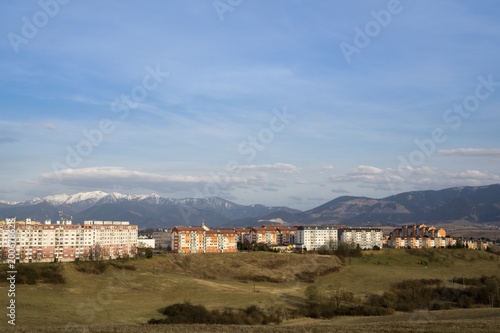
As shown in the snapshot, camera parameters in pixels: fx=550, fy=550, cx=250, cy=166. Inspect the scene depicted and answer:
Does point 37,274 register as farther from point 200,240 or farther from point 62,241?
point 200,240

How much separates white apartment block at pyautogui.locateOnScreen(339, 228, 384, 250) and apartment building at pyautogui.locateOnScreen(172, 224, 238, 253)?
139 feet

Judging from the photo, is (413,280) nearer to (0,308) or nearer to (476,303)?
(476,303)

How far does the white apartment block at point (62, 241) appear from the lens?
92.8m

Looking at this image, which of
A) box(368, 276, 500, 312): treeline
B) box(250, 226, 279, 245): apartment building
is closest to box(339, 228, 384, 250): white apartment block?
box(250, 226, 279, 245): apartment building

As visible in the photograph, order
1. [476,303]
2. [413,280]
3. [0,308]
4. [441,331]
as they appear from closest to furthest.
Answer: [441,331]
[0,308]
[476,303]
[413,280]

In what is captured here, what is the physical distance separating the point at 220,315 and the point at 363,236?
4202 inches

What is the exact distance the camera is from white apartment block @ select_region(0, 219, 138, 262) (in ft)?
304

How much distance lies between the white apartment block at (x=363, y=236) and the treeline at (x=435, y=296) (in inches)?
2659

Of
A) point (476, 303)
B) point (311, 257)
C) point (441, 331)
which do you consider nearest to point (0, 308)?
point (441, 331)

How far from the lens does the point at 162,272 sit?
269 ft

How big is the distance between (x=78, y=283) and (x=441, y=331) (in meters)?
47.4

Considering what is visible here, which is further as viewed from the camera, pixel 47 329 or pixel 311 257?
pixel 311 257

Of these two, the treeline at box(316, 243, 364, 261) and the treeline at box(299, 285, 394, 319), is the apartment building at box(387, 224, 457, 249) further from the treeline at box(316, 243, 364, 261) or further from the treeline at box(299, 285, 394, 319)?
the treeline at box(299, 285, 394, 319)

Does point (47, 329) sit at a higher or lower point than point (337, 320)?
higher
